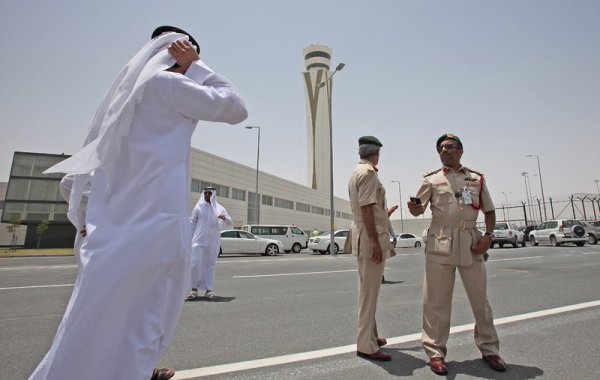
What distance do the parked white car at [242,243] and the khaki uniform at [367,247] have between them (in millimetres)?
16805

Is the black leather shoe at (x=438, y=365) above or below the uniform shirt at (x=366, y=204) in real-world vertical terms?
below

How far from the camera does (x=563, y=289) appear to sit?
6195 millimetres

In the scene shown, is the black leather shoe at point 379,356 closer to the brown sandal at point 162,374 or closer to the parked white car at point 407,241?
the brown sandal at point 162,374

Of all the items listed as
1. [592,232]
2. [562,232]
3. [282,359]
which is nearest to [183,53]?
[282,359]

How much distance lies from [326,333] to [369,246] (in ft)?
3.79

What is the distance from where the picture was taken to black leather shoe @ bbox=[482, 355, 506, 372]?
8.63ft

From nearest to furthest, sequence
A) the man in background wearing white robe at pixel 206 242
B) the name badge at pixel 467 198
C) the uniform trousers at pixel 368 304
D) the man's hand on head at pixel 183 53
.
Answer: the man's hand on head at pixel 183 53, the uniform trousers at pixel 368 304, the name badge at pixel 467 198, the man in background wearing white robe at pixel 206 242

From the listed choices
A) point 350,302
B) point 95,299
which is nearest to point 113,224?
point 95,299

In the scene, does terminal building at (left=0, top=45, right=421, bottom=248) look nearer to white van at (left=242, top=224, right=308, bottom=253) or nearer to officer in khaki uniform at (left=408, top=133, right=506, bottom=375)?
white van at (left=242, top=224, right=308, bottom=253)

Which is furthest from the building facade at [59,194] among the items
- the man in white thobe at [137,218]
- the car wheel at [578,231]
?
the man in white thobe at [137,218]

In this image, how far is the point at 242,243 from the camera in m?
19.7

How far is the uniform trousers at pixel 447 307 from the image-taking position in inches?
111

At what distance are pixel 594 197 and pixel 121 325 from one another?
60.1m

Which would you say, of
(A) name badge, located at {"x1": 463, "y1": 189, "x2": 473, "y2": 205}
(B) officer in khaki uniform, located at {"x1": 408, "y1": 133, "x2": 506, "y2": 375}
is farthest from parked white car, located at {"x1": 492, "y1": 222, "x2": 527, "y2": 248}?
(A) name badge, located at {"x1": 463, "y1": 189, "x2": 473, "y2": 205}
